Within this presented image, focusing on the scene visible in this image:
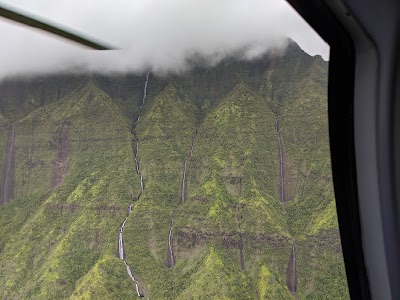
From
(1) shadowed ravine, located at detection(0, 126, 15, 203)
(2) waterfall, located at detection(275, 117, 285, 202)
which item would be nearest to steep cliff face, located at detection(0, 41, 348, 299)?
(2) waterfall, located at detection(275, 117, 285, 202)

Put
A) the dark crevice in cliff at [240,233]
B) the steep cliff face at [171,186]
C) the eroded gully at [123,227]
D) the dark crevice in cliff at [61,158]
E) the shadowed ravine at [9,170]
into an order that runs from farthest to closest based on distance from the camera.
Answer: the dark crevice in cliff at [61,158] < the shadowed ravine at [9,170] < the dark crevice in cliff at [240,233] < the steep cliff face at [171,186] < the eroded gully at [123,227]

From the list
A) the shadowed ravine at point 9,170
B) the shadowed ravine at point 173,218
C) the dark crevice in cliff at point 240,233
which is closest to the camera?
the dark crevice in cliff at point 240,233

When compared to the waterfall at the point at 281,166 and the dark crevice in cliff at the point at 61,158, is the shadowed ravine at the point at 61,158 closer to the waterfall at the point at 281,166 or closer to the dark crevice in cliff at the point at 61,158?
the dark crevice in cliff at the point at 61,158

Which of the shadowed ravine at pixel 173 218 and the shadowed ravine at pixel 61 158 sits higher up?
the shadowed ravine at pixel 61 158

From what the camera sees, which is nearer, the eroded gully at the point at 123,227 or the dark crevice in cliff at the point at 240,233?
the eroded gully at the point at 123,227

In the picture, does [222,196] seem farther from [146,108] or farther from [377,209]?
[377,209]

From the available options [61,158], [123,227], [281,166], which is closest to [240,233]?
[281,166]

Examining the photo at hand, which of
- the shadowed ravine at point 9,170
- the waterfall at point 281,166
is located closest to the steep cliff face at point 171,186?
the waterfall at point 281,166
